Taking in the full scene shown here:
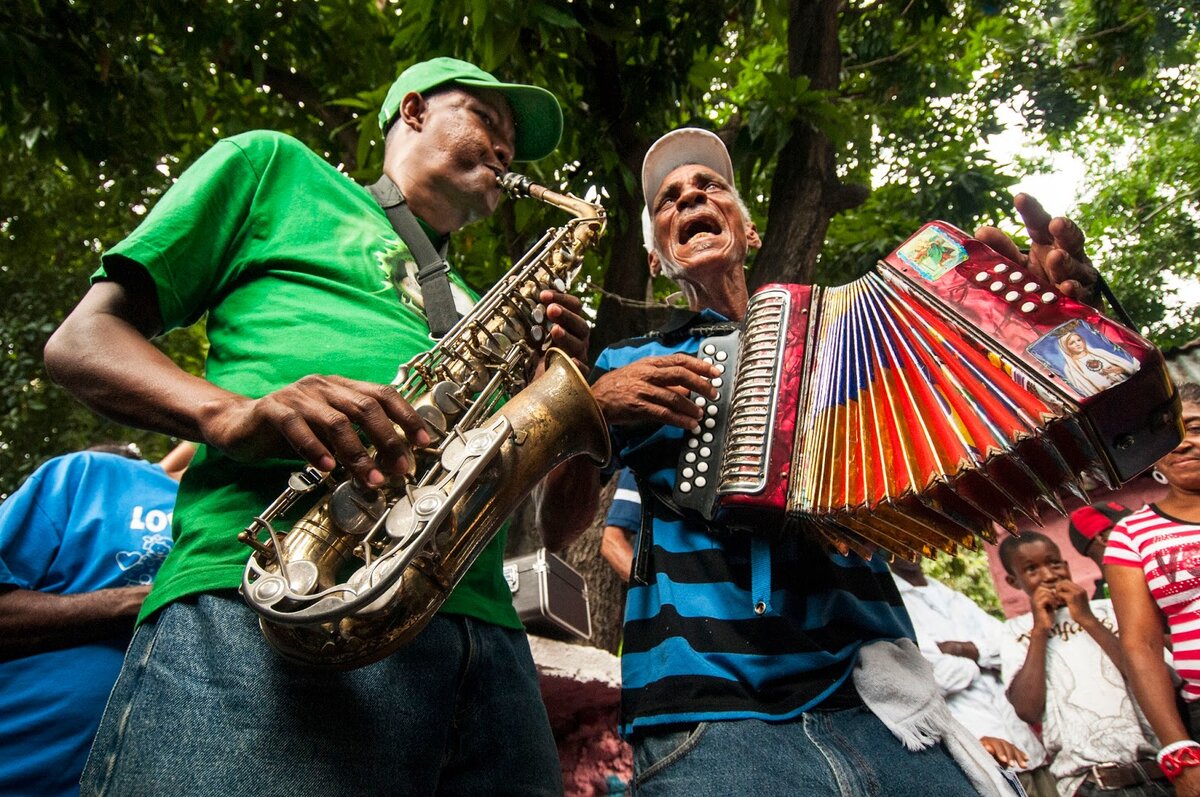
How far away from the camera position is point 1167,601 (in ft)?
9.74

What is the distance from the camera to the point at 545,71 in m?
4.22

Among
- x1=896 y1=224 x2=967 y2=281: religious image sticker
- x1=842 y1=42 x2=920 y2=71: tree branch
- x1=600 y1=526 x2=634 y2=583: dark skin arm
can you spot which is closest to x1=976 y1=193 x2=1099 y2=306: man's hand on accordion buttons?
x1=896 y1=224 x2=967 y2=281: religious image sticker

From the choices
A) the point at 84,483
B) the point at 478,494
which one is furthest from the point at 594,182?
the point at 478,494

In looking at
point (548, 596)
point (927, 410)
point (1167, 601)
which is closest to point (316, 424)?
point (927, 410)

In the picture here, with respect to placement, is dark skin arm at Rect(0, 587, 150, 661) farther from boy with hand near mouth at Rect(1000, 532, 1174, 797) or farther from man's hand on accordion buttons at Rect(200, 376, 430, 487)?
boy with hand near mouth at Rect(1000, 532, 1174, 797)

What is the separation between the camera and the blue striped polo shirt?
174 cm

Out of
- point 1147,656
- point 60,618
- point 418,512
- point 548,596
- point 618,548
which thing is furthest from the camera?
point 548,596

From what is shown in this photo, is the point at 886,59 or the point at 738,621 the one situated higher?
the point at 886,59

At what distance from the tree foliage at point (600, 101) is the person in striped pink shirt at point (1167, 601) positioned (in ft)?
5.78

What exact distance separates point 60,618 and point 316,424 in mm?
1674

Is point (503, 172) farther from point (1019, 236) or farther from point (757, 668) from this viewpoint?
point (1019, 236)

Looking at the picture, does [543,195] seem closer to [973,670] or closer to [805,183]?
[805,183]

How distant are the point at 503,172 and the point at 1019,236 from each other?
16.2 ft

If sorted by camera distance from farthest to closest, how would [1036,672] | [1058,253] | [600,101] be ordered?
[600,101], [1036,672], [1058,253]
